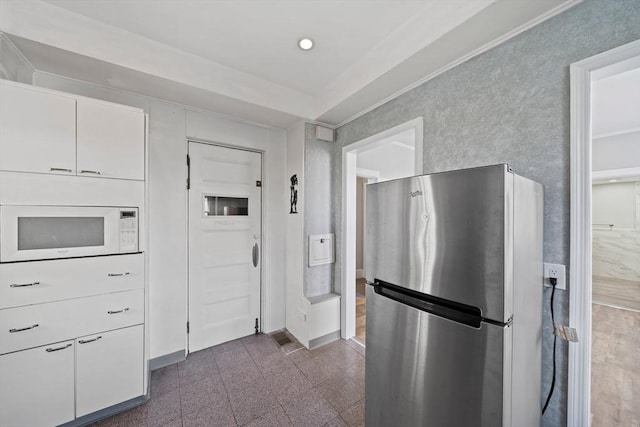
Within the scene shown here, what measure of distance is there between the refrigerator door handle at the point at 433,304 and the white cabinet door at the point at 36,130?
2.13m

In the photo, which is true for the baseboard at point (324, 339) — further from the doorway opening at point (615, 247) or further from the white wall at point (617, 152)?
the white wall at point (617, 152)

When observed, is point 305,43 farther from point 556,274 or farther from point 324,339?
point 324,339

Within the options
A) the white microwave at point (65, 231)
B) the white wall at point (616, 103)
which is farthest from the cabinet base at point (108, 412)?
the white wall at point (616, 103)

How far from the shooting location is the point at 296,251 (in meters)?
2.80

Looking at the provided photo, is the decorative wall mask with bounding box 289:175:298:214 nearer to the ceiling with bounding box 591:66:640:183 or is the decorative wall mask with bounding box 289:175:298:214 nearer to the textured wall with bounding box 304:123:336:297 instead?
the textured wall with bounding box 304:123:336:297

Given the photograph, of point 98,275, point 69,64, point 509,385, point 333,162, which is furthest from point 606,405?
point 69,64

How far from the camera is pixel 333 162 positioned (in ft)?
9.59

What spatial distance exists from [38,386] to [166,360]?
3.09 feet

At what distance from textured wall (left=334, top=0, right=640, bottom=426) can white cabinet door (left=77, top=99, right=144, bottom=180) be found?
2.31 meters

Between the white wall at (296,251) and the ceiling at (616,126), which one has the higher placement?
the ceiling at (616,126)

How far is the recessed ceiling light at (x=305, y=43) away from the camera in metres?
1.80

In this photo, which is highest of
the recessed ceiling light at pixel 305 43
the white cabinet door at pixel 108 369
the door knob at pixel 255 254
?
the recessed ceiling light at pixel 305 43

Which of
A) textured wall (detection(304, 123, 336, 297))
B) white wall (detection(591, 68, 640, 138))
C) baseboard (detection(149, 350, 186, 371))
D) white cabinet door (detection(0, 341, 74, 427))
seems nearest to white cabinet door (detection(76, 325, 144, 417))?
white cabinet door (detection(0, 341, 74, 427))

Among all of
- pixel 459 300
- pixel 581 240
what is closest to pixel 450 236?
pixel 459 300
